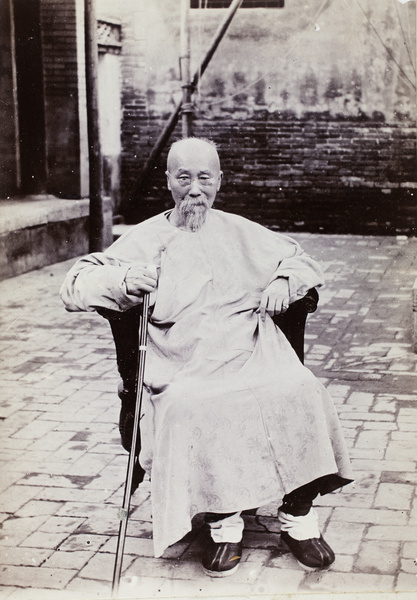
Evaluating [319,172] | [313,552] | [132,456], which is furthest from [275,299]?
[319,172]

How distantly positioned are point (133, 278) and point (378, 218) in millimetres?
9448

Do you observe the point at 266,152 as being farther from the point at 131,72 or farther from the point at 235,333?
the point at 235,333

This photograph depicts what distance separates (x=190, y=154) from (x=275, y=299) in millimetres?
651

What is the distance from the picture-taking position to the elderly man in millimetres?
2986

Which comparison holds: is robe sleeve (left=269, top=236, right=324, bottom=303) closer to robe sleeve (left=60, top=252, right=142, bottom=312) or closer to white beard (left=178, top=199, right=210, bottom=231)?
white beard (left=178, top=199, right=210, bottom=231)

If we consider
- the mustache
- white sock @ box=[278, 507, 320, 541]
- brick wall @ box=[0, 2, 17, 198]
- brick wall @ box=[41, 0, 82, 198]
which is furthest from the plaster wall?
white sock @ box=[278, 507, 320, 541]

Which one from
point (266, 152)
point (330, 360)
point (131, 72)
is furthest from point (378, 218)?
point (330, 360)

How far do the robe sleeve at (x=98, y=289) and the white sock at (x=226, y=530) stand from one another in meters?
0.87

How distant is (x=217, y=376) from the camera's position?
3.21 metres

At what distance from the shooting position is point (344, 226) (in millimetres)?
12156

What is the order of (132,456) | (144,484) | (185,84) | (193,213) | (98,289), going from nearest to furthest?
1. (132,456)
2. (98,289)
3. (193,213)
4. (144,484)
5. (185,84)

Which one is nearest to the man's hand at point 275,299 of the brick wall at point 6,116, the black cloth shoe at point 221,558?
the black cloth shoe at point 221,558

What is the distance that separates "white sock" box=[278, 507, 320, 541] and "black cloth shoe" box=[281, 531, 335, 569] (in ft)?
0.06

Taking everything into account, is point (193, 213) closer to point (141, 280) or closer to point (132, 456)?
point (141, 280)
